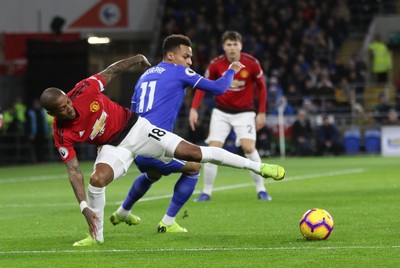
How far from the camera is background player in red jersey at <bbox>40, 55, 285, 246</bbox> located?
34.8ft

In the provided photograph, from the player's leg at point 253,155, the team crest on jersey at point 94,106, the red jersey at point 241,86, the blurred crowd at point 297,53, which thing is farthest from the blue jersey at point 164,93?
the blurred crowd at point 297,53

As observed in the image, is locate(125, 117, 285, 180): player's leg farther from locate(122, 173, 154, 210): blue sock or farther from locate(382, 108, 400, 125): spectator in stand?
locate(382, 108, 400, 125): spectator in stand

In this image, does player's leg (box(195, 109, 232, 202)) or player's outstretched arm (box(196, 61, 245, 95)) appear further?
player's leg (box(195, 109, 232, 202))

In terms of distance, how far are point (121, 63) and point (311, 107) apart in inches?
978

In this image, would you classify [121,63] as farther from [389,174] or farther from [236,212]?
[389,174]

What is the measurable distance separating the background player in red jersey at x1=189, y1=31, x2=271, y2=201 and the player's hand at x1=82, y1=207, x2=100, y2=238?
601 centimetres

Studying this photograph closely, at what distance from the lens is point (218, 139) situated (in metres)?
16.8

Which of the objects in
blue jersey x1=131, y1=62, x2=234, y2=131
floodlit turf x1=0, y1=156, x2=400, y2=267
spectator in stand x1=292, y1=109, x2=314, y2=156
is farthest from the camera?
spectator in stand x1=292, y1=109, x2=314, y2=156

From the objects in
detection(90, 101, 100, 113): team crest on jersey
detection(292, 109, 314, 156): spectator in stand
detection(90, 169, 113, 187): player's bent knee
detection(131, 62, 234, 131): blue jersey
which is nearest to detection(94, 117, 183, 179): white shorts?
detection(90, 169, 113, 187): player's bent knee

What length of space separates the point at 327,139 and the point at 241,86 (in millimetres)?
18621

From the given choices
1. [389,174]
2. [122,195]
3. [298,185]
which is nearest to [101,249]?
[122,195]

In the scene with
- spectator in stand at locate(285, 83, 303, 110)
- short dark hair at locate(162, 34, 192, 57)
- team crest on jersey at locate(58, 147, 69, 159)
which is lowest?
spectator in stand at locate(285, 83, 303, 110)

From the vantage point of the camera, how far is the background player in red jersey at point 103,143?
34.8 ft

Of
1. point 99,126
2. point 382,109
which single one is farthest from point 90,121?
point 382,109
